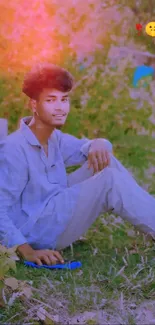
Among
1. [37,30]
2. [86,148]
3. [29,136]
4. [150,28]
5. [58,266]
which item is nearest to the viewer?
[58,266]

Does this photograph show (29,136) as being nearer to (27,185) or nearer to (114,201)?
(27,185)

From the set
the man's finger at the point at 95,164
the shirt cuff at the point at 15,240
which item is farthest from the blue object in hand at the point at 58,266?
the man's finger at the point at 95,164

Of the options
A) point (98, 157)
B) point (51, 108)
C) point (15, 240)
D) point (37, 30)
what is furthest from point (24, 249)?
point (37, 30)

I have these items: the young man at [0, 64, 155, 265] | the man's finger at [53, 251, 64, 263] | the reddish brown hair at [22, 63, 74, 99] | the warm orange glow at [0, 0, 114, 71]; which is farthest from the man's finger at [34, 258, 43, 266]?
the warm orange glow at [0, 0, 114, 71]

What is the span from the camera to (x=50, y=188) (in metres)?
3.68

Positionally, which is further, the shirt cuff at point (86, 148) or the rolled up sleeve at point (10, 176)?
the shirt cuff at point (86, 148)

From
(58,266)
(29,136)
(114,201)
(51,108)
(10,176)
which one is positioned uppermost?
(51,108)

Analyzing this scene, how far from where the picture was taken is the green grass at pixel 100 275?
9.73 ft

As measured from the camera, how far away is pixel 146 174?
534 cm

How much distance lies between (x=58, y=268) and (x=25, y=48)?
185 cm

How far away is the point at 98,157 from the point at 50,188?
28cm

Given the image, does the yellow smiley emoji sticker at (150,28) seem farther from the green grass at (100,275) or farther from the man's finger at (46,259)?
the man's finger at (46,259)

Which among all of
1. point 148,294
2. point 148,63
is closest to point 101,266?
point 148,294

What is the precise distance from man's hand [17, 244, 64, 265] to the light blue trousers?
143 mm
